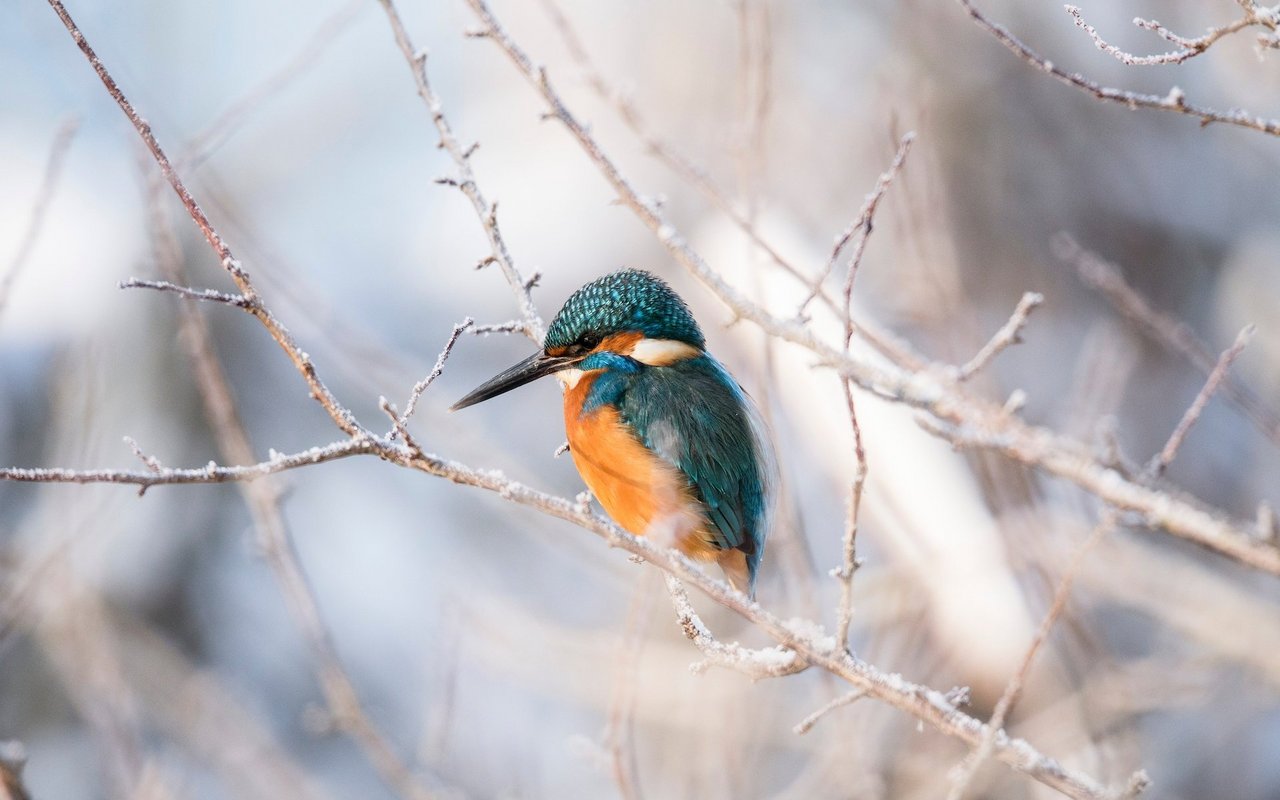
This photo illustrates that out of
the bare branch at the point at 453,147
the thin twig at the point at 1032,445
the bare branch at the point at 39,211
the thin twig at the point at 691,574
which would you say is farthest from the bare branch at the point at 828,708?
the bare branch at the point at 39,211

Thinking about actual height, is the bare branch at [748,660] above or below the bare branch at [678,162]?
below

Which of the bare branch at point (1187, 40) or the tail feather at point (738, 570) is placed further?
the tail feather at point (738, 570)

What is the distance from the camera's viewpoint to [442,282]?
21.3 feet

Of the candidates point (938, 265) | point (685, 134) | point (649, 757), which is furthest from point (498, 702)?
point (685, 134)

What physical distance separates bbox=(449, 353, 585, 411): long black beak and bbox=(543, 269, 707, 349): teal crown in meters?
0.03

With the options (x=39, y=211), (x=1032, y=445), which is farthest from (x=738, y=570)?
(x=39, y=211)

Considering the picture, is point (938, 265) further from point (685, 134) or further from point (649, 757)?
point (685, 134)

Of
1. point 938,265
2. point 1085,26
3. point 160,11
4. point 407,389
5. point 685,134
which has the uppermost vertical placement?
point 160,11

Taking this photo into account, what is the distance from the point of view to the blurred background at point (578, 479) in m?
2.74

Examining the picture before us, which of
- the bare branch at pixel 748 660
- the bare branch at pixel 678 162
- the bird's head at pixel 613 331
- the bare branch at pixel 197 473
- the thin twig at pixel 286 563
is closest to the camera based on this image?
the bare branch at pixel 197 473

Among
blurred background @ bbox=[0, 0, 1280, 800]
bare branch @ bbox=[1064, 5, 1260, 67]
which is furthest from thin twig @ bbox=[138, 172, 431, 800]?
bare branch @ bbox=[1064, 5, 1260, 67]

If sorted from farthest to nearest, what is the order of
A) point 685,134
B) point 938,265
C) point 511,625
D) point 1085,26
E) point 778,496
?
point 685,134
point 511,625
point 938,265
point 778,496
point 1085,26

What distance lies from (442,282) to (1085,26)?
5.47 metres

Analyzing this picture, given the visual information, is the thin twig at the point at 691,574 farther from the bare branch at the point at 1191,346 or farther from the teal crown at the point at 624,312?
the teal crown at the point at 624,312
